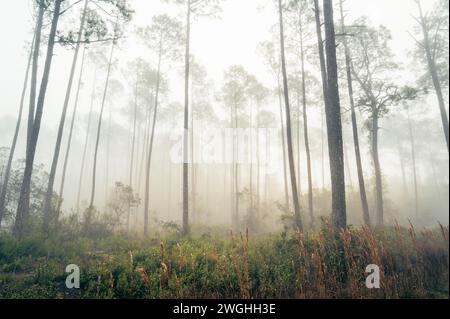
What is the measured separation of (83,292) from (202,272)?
2453mm

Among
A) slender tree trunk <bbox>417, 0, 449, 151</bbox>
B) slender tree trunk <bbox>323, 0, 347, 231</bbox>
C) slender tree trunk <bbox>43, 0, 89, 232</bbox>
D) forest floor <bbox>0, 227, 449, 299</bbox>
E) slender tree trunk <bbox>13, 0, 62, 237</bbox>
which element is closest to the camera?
forest floor <bbox>0, 227, 449, 299</bbox>

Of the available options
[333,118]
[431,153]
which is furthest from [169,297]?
[431,153]

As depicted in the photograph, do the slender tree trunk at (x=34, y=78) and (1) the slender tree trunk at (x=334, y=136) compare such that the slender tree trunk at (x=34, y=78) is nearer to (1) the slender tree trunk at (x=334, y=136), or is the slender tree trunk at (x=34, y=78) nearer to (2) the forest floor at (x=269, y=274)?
(2) the forest floor at (x=269, y=274)

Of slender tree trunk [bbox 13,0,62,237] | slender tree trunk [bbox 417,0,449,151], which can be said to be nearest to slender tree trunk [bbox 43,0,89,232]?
slender tree trunk [bbox 13,0,62,237]

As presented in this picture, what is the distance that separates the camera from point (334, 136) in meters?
7.68

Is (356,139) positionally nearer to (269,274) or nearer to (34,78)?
(269,274)

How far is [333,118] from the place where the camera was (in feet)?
25.6

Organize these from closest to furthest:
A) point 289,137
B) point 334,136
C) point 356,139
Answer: point 334,136 < point 289,137 < point 356,139

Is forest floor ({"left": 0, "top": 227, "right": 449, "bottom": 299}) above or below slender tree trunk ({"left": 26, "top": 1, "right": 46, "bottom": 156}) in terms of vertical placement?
below

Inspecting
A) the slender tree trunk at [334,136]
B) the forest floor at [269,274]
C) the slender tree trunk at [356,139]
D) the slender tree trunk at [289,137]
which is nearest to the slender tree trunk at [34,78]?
the forest floor at [269,274]

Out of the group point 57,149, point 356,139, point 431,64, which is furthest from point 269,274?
point 431,64

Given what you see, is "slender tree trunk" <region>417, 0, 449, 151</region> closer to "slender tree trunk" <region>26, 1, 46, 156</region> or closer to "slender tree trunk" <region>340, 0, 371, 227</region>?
"slender tree trunk" <region>340, 0, 371, 227</region>

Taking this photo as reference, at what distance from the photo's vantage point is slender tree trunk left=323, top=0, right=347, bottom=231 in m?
7.47

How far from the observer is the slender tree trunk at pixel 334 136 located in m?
7.47
